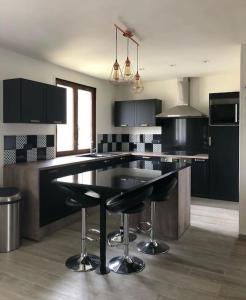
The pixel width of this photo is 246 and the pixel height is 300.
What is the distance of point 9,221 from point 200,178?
352 cm

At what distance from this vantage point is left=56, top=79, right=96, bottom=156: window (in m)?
4.78

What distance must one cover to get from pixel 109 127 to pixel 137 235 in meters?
3.07

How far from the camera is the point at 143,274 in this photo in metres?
2.51

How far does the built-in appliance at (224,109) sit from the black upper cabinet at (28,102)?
286cm

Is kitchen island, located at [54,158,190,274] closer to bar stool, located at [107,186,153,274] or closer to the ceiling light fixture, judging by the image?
bar stool, located at [107,186,153,274]

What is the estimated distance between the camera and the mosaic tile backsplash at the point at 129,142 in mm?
5883

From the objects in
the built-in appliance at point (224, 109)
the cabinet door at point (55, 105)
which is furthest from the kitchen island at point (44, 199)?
the built-in appliance at point (224, 109)

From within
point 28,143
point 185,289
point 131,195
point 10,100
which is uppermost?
point 10,100

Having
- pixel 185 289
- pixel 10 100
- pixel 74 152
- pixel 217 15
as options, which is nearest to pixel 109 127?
pixel 74 152

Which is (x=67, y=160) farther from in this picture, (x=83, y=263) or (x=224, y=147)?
(x=224, y=147)

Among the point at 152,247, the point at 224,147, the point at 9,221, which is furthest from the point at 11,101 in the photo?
the point at 224,147

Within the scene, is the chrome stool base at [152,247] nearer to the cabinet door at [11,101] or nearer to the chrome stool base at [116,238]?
the chrome stool base at [116,238]

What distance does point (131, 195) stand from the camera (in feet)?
8.09

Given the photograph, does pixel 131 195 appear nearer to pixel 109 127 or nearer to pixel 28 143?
pixel 28 143
